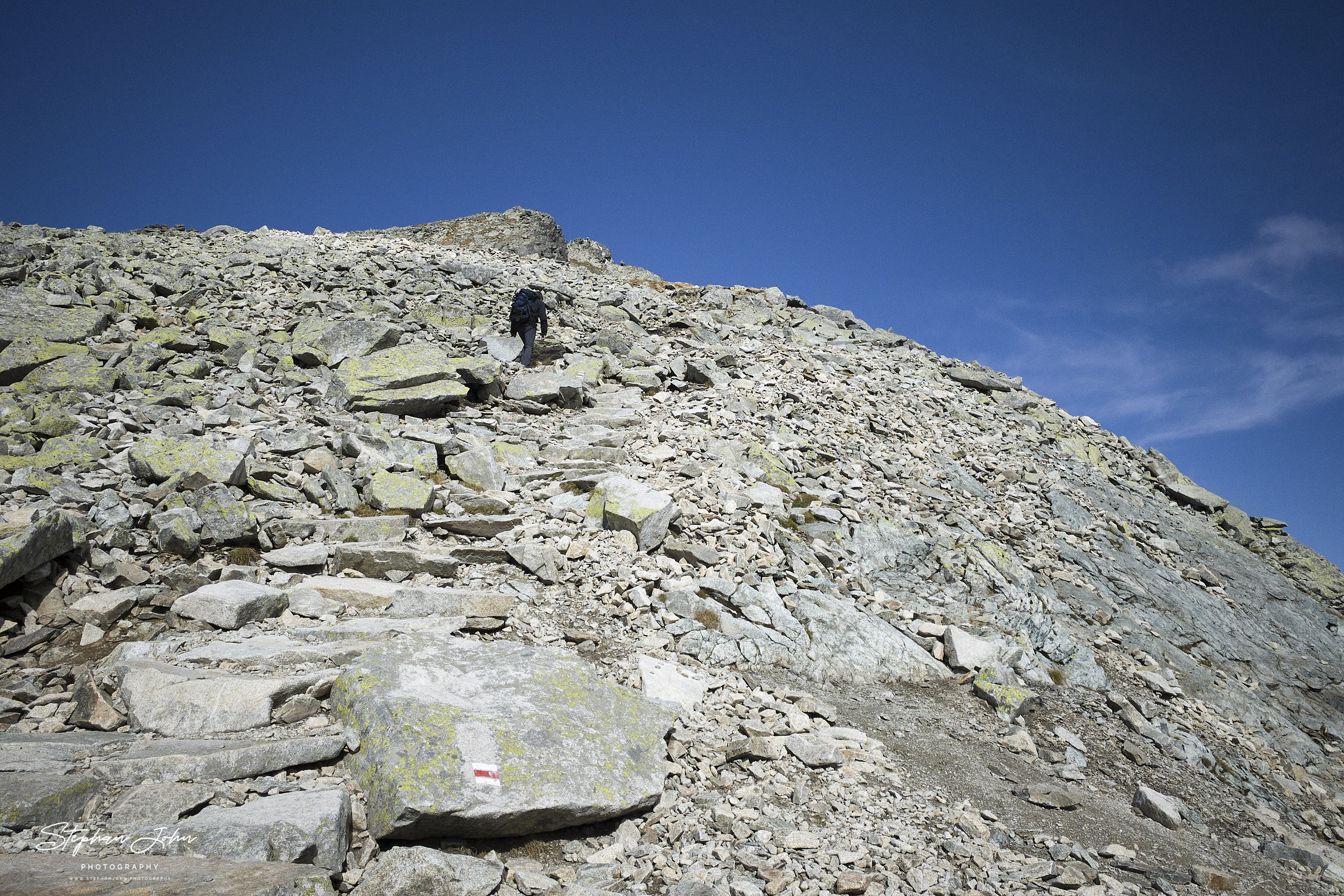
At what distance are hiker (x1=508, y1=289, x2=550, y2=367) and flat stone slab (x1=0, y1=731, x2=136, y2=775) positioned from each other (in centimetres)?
1376

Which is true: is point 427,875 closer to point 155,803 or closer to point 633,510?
point 155,803

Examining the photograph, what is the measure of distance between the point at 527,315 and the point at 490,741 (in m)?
14.8

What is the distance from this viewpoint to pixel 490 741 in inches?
206

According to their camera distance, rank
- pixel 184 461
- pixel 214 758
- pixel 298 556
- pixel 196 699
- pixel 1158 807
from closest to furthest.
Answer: pixel 214 758 < pixel 196 699 < pixel 1158 807 < pixel 298 556 < pixel 184 461

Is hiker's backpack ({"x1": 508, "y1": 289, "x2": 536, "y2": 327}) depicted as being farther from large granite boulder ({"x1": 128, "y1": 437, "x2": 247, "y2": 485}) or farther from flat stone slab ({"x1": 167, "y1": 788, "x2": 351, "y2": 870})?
flat stone slab ({"x1": 167, "y1": 788, "x2": 351, "y2": 870})

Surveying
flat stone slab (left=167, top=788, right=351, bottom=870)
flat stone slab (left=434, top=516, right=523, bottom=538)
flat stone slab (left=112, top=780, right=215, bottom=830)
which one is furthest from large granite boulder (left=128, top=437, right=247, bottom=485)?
flat stone slab (left=167, top=788, right=351, bottom=870)

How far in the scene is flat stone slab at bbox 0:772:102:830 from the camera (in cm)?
386

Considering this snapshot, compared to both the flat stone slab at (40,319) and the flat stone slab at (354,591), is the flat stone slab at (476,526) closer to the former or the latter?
the flat stone slab at (354,591)

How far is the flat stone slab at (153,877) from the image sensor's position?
3.25m

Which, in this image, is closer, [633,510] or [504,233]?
[633,510]

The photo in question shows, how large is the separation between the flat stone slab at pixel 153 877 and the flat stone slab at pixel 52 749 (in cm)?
99

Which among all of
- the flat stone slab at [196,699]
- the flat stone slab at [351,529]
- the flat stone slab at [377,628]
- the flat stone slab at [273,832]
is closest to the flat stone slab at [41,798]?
the flat stone slab at [273,832]

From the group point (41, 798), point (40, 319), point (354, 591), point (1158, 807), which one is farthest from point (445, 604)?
point (40, 319)

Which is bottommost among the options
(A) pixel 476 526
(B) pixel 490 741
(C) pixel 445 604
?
(B) pixel 490 741
